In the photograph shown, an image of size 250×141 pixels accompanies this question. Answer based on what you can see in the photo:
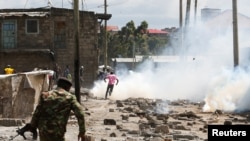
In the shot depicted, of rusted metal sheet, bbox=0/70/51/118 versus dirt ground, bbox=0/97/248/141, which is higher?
→ rusted metal sheet, bbox=0/70/51/118

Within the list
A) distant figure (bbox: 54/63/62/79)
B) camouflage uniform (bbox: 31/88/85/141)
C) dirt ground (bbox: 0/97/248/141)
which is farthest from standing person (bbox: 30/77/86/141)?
distant figure (bbox: 54/63/62/79)

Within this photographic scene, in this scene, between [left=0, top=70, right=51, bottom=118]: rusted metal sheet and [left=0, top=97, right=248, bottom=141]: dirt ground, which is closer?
[left=0, top=97, right=248, bottom=141]: dirt ground

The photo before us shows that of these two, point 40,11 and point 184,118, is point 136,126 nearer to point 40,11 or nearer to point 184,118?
point 184,118

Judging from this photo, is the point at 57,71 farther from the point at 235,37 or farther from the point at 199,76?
the point at 235,37

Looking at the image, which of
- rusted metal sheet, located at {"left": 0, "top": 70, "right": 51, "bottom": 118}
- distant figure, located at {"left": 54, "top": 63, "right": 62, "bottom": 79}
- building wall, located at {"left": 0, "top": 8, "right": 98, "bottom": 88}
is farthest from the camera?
building wall, located at {"left": 0, "top": 8, "right": 98, "bottom": 88}

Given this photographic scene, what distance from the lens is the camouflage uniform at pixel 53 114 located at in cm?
713

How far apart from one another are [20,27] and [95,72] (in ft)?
18.3

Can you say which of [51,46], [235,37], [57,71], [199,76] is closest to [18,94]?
[235,37]

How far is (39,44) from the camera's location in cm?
3300

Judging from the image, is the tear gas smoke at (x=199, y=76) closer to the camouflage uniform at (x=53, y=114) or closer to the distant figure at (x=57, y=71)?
the distant figure at (x=57, y=71)

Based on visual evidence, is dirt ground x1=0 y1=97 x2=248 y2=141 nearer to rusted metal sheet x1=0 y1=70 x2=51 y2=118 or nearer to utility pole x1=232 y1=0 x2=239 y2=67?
rusted metal sheet x1=0 y1=70 x2=51 y2=118

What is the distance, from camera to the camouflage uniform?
7129mm

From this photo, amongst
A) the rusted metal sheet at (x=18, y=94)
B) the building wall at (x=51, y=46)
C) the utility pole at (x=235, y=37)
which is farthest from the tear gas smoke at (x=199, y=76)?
→ the rusted metal sheet at (x=18, y=94)

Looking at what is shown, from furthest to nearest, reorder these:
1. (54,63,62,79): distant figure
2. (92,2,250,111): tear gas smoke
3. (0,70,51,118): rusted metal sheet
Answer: (54,63,62,79): distant figure → (92,2,250,111): tear gas smoke → (0,70,51,118): rusted metal sheet
